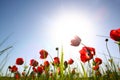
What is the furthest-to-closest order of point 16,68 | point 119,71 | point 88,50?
1. point 16,68
2. point 119,71
3. point 88,50

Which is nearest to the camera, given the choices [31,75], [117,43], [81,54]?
[117,43]

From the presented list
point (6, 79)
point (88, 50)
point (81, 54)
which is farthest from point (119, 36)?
point (6, 79)

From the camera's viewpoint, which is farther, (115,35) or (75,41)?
(75,41)

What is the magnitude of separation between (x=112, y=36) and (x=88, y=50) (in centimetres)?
43

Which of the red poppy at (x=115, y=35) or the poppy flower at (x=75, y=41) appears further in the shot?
the poppy flower at (x=75, y=41)

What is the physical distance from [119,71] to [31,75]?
85.3 inches

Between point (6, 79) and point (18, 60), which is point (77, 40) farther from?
point (18, 60)

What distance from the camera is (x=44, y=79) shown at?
4.16 metres

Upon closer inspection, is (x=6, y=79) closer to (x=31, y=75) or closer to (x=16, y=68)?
(x=31, y=75)

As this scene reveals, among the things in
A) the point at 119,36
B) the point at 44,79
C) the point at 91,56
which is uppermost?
the point at 119,36

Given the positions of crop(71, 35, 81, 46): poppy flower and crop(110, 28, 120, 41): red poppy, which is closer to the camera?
crop(110, 28, 120, 41): red poppy

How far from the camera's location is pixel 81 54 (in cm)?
356

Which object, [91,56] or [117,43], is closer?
[117,43]

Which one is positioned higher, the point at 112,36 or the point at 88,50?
the point at 112,36
